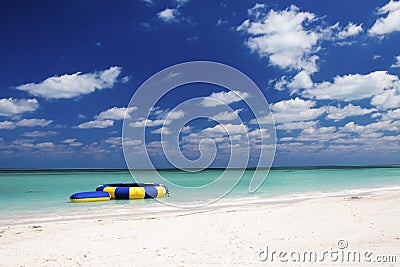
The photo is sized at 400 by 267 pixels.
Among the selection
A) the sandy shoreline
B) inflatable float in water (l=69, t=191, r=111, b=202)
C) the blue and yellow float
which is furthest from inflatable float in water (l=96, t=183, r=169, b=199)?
the sandy shoreline

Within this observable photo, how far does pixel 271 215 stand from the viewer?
10.4 metres

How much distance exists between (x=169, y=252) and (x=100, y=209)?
9.37 metres

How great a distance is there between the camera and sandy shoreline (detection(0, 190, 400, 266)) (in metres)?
6.15

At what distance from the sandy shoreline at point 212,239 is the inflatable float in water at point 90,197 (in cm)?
705

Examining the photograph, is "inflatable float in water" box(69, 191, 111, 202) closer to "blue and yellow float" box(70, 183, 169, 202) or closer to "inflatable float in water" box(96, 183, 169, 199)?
"blue and yellow float" box(70, 183, 169, 202)

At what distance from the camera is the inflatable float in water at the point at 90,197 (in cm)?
1761

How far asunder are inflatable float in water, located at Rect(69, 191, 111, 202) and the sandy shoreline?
705cm

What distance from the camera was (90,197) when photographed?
Answer: 18.0 m

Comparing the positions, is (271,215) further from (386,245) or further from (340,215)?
(386,245)

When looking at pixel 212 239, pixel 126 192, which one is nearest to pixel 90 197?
pixel 126 192

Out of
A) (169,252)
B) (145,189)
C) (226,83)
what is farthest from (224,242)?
(145,189)

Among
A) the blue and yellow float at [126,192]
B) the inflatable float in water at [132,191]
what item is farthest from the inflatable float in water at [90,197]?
the inflatable float in water at [132,191]

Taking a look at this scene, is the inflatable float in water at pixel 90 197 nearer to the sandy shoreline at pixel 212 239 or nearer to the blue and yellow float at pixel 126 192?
the blue and yellow float at pixel 126 192

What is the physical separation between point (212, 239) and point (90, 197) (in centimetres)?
1189
